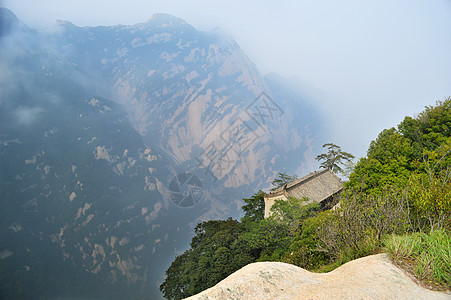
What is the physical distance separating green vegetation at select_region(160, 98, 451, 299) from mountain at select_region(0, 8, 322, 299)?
39.8m

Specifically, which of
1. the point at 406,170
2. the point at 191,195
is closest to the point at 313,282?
the point at 406,170

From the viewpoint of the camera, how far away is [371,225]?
7.42 meters

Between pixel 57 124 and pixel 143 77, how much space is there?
172 feet

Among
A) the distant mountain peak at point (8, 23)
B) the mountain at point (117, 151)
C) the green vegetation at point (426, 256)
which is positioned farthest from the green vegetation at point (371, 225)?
the distant mountain peak at point (8, 23)

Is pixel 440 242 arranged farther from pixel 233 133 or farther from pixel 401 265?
pixel 233 133

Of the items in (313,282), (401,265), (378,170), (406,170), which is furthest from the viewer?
(378,170)

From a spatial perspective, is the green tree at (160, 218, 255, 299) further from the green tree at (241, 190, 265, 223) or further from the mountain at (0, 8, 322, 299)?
the mountain at (0, 8, 322, 299)

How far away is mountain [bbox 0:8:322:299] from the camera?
7619 cm

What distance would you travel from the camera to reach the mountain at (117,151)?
76188 mm

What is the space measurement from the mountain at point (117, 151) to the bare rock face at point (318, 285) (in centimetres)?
5362

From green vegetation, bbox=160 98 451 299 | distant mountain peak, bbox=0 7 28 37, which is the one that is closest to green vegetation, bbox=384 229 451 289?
green vegetation, bbox=160 98 451 299

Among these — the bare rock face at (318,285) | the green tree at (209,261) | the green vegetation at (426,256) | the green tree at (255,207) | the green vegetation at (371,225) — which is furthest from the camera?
the green tree at (255,207)

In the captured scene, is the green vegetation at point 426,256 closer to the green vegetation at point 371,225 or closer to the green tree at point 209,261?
the green vegetation at point 371,225

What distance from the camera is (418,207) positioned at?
23.2 feet
